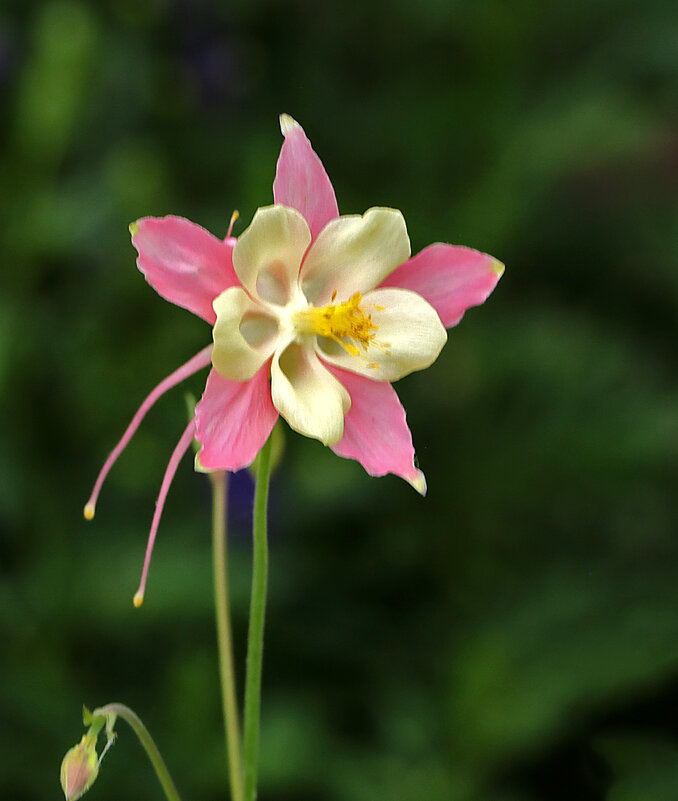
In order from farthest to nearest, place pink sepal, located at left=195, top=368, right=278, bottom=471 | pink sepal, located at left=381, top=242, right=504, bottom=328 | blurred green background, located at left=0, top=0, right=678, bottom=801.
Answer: blurred green background, located at left=0, top=0, right=678, bottom=801 < pink sepal, located at left=381, top=242, right=504, bottom=328 < pink sepal, located at left=195, top=368, right=278, bottom=471

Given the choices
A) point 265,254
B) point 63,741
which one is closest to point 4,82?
point 63,741

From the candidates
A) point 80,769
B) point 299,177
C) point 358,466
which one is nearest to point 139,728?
point 80,769

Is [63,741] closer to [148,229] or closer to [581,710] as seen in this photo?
[581,710]

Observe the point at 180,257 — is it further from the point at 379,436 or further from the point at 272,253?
the point at 379,436

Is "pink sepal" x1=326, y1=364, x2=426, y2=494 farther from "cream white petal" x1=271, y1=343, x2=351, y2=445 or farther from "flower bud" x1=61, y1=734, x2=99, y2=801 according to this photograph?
"flower bud" x1=61, y1=734, x2=99, y2=801

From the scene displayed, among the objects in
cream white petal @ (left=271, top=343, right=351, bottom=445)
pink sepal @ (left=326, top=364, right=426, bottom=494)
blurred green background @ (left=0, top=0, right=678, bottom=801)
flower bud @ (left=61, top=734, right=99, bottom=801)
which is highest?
cream white petal @ (left=271, top=343, right=351, bottom=445)

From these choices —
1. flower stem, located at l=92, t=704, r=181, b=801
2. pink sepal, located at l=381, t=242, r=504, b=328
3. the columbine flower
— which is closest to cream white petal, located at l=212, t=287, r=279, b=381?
the columbine flower

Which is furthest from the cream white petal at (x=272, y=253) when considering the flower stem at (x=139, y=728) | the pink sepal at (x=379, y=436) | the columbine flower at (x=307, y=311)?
the flower stem at (x=139, y=728)
